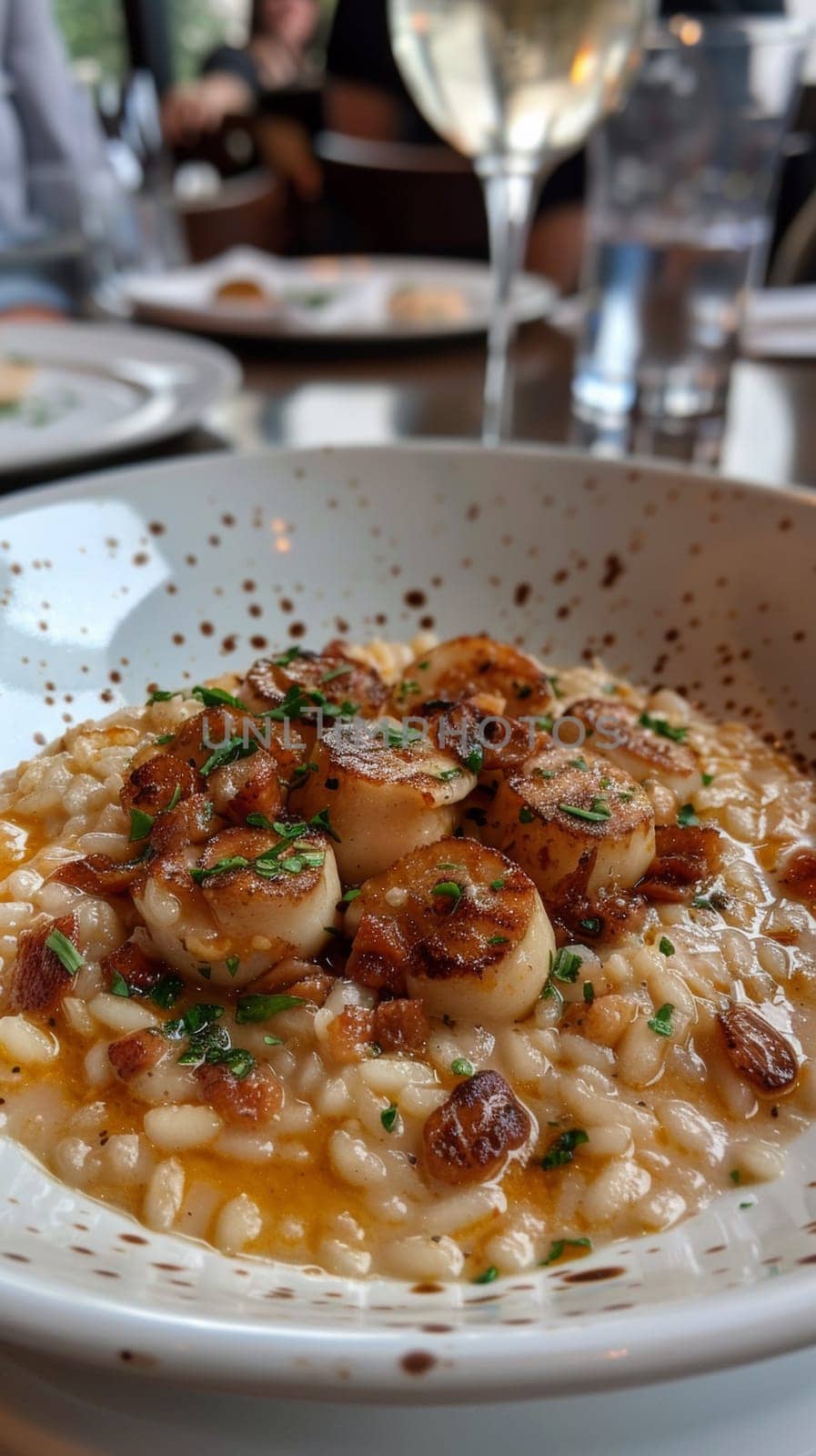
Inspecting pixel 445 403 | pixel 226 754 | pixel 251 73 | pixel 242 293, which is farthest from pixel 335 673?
pixel 251 73

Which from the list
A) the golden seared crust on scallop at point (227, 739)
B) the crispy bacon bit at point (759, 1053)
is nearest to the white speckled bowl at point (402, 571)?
the crispy bacon bit at point (759, 1053)

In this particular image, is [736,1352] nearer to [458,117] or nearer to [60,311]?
[458,117]

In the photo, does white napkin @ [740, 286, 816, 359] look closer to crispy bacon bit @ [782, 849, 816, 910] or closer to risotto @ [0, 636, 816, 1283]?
crispy bacon bit @ [782, 849, 816, 910]

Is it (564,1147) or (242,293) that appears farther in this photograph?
(242,293)

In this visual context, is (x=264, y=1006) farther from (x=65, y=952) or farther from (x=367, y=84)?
(x=367, y=84)

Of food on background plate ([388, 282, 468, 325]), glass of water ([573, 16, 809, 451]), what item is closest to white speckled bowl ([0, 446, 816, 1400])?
glass of water ([573, 16, 809, 451])

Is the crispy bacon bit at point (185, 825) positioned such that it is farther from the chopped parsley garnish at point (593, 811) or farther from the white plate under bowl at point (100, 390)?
the white plate under bowl at point (100, 390)

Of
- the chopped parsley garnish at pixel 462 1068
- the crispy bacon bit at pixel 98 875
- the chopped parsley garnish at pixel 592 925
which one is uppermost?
the crispy bacon bit at pixel 98 875
